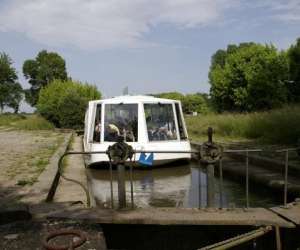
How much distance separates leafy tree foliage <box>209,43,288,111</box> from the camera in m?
50.1

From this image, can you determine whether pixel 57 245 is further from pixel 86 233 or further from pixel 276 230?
pixel 276 230

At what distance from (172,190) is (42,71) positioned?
7765 cm

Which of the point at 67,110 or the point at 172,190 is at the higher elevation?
the point at 67,110

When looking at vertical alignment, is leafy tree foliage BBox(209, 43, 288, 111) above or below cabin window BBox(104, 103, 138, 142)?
above

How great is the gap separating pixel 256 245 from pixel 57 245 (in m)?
2.47

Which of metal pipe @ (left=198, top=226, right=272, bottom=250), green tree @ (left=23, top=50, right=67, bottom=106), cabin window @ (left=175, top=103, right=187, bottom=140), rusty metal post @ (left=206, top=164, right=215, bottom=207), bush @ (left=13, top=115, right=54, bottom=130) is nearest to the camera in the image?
metal pipe @ (left=198, top=226, right=272, bottom=250)

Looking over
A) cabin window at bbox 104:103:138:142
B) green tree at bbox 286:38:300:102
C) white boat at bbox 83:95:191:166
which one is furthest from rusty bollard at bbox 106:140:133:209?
green tree at bbox 286:38:300:102

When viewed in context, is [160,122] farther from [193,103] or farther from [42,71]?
[193,103]

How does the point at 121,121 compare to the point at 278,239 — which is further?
the point at 121,121

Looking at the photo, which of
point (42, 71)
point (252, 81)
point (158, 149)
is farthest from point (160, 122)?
point (42, 71)

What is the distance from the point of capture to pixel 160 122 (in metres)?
15.5

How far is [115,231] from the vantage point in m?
7.02

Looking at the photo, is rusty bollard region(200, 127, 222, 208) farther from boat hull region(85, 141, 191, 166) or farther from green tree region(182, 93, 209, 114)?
green tree region(182, 93, 209, 114)

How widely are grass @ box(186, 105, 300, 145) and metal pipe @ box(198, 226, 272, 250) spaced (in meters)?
10.6
